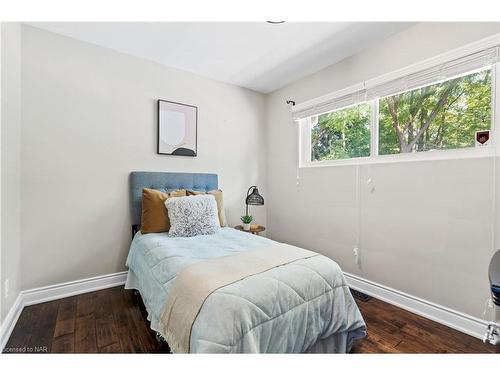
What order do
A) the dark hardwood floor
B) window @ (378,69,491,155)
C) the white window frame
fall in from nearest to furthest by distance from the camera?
1. the dark hardwood floor
2. the white window frame
3. window @ (378,69,491,155)

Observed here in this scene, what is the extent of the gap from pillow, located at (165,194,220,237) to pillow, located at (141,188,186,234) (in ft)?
0.27

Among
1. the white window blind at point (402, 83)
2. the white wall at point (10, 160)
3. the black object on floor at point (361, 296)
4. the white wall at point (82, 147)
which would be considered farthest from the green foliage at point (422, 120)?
the white wall at point (10, 160)

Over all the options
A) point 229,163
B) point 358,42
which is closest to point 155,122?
point 229,163

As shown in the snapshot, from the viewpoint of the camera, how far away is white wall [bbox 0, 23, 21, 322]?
1574 mm

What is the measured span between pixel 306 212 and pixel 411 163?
4.13ft

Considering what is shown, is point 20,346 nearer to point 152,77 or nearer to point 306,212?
point 152,77

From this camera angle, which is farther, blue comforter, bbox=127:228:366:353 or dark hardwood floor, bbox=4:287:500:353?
dark hardwood floor, bbox=4:287:500:353

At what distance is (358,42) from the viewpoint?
2.21m

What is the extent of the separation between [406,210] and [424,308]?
792 mm

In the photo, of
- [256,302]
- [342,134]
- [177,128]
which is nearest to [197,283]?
[256,302]

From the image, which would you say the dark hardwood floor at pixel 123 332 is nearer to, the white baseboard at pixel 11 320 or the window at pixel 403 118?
the white baseboard at pixel 11 320

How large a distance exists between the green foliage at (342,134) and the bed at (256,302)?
1414 mm

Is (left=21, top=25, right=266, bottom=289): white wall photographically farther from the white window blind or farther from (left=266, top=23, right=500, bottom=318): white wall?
(left=266, top=23, right=500, bottom=318): white wall

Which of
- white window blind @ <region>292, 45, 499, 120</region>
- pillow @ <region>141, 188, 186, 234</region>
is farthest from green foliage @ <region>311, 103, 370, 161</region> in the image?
pillow @ <region>141, 188, 186, 234</region>
